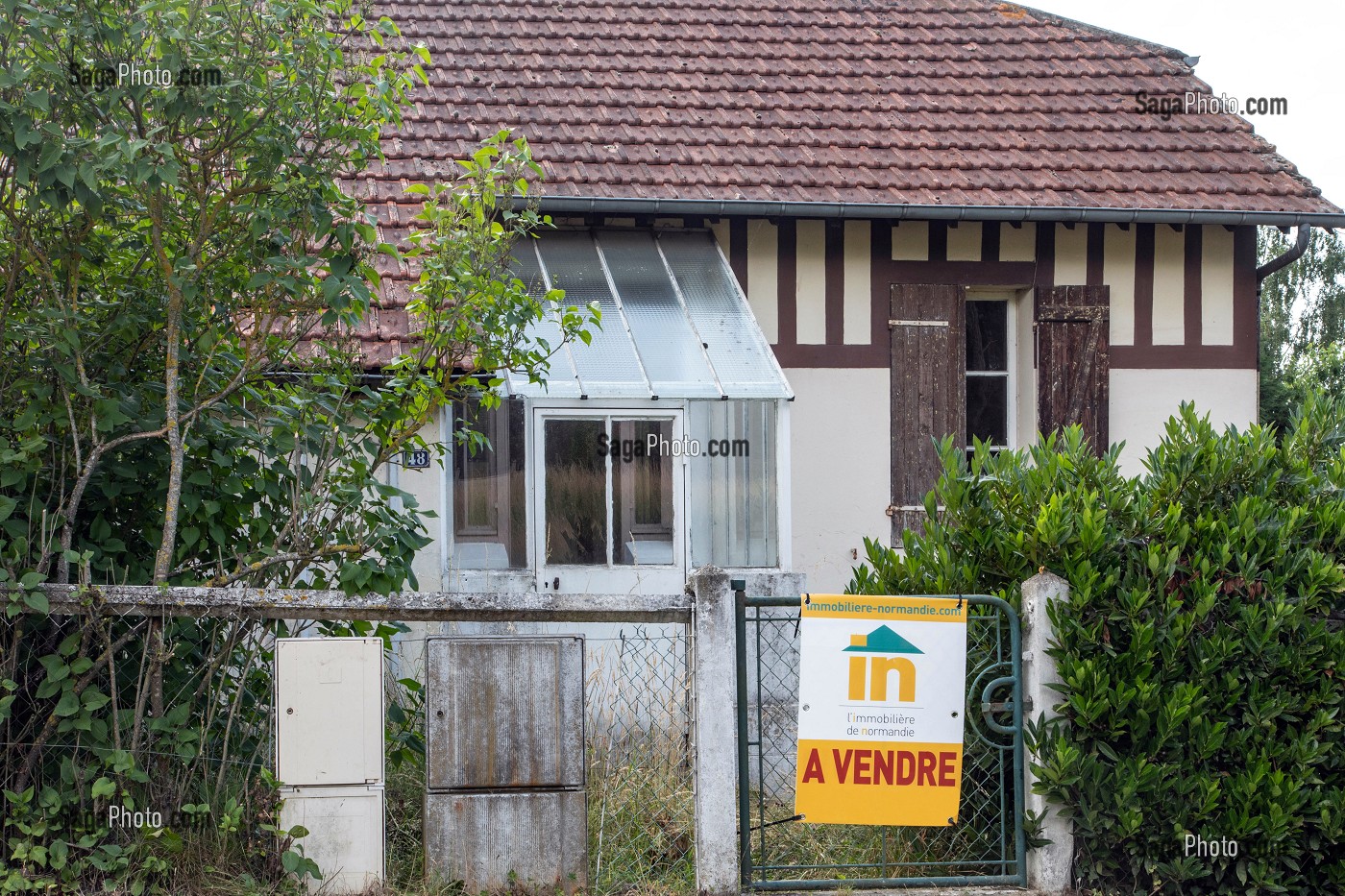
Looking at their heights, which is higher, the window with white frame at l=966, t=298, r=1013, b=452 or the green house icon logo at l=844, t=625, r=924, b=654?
the window with white frame at l=966, t=298, r=1013, b=452

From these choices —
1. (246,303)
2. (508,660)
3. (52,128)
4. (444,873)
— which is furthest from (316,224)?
(444,873)

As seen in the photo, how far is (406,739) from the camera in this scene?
4.84 meters

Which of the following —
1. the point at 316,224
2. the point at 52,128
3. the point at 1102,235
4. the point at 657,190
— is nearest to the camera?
the point at 52,128

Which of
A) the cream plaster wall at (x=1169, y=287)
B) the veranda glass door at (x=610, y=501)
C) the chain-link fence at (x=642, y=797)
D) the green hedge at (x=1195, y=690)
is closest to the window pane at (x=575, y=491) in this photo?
the veranda glass door at (x=610, y=501)

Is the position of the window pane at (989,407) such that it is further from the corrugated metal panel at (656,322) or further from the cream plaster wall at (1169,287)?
the corrugated metal panel at (656,322)

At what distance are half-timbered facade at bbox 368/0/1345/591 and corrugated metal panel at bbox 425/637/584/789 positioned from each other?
9.84 feet

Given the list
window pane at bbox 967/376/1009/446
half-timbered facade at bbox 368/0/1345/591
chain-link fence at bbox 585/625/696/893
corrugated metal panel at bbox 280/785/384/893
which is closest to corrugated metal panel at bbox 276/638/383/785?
corrugated metal panel at bbox 280/785/384/893

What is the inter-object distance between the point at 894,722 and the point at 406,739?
6.39 ft

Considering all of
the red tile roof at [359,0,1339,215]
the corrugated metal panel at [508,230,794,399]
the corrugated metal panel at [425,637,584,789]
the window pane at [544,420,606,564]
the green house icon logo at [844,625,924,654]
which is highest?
the red tile roof at [359,0,1339,215]

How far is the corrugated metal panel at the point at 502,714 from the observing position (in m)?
4.43

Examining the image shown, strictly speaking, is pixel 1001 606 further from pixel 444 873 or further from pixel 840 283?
pixel 840 283

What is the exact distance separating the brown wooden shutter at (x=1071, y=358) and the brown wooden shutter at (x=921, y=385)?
2.07 ft

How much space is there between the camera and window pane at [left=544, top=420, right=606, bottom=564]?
7590 mm

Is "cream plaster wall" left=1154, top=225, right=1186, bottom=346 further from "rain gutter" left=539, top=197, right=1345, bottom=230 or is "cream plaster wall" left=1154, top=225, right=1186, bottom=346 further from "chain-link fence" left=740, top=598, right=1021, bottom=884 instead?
"chain-link fence" left=740, top=598, right=1021, bottom=884
